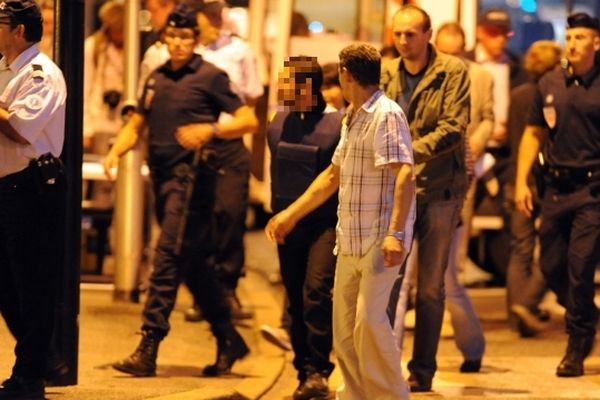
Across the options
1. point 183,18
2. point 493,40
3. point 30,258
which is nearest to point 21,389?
point 30,258

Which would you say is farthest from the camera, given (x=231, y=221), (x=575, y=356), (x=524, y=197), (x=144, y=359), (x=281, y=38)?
(x=281, y=38)

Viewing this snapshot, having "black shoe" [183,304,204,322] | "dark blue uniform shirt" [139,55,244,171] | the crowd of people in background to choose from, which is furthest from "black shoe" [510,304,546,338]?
"dark blue uniform shirt" [139,55,244,171]

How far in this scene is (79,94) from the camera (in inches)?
376

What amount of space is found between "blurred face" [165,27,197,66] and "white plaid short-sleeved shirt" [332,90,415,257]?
2248mm

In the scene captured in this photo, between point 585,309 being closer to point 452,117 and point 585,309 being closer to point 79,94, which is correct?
point 452,117

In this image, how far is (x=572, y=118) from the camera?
35.0 ft

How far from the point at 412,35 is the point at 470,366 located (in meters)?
2.19

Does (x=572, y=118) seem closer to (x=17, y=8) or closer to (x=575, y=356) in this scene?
(x=575, y=356)

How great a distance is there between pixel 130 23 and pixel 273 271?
3606mm

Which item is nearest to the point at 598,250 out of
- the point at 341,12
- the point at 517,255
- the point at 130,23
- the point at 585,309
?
the point at 585,309

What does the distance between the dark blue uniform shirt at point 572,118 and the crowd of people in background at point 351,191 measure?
0.01 meters

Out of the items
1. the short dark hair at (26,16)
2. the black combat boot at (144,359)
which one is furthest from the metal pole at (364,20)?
the short dark hair at (26,16)

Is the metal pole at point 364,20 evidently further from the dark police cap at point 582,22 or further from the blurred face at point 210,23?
the dark police cap at point 582,22

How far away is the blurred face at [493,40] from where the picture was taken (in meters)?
14.2
